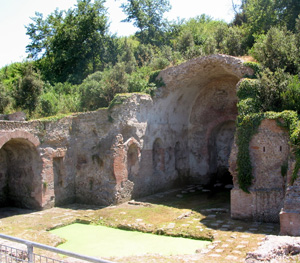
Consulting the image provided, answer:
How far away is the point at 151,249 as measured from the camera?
8.31 meters

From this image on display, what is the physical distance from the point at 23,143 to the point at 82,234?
454 centimetres

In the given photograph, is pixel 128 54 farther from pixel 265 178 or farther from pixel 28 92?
pixel 265 178

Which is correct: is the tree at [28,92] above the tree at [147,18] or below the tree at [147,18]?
below

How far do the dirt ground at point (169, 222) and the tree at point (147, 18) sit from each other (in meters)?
19.4

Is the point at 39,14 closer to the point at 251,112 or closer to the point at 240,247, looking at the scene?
the point at 251,112

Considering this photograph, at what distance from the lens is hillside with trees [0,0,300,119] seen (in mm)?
12915

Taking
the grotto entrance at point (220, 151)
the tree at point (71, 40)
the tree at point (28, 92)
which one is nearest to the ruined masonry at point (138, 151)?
the grotto entrance at point (220, 151)

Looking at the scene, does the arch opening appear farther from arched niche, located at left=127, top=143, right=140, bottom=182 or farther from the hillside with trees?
the hillside with trees

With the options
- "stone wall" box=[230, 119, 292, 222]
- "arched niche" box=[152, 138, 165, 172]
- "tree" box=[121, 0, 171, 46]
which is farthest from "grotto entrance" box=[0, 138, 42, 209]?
"tree" box=[121, 0, 171, 46]

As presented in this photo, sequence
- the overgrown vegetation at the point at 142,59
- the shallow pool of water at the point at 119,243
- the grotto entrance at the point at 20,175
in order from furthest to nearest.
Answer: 1. the grotto entrance at the point at 20,175
2. the overgrown vegetation at the point at 142,59
3. the shallow pool of water at the point at 119,243

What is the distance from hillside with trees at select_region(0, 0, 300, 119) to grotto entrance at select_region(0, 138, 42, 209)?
4.35 metres

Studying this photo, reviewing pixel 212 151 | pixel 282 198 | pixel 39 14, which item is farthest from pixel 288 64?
pixel 39 14

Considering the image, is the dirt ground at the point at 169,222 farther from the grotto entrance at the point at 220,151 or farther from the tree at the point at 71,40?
the tree at the point at 71,40

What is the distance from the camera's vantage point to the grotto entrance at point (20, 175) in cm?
1252
